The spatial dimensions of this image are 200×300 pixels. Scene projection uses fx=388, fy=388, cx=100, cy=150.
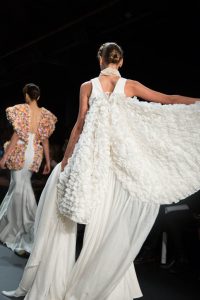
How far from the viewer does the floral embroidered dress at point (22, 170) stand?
12.5 ft

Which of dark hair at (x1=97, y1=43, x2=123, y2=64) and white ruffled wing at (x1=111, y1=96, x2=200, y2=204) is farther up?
dark hair at (x1=97, y1=43, x2=123, y2=64)

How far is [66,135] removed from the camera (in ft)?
22.5

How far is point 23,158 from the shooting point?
386 cm

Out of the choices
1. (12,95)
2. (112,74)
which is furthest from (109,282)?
(12,95)

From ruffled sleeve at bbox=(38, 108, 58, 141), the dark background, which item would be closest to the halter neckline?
ruffled sleeve at bbox=(38, 108, 58, 141)

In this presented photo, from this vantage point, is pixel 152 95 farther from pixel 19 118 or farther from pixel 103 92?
pixel 19 118

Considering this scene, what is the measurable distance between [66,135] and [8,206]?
303 centimetres

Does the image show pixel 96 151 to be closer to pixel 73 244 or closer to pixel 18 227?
pixel 73 244

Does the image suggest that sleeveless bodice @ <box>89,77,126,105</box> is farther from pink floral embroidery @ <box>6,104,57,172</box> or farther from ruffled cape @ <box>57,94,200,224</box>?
pink floral embroidery @ <box>6,104,57,172</box>

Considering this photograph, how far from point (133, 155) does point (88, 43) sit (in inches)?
163

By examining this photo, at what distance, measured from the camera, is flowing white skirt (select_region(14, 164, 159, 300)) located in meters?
2.18

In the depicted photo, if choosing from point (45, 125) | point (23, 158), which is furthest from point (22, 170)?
point (45, 125)

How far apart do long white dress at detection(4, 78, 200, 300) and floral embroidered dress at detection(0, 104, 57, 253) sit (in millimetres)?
1509

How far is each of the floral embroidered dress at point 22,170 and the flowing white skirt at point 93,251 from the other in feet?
4.80
